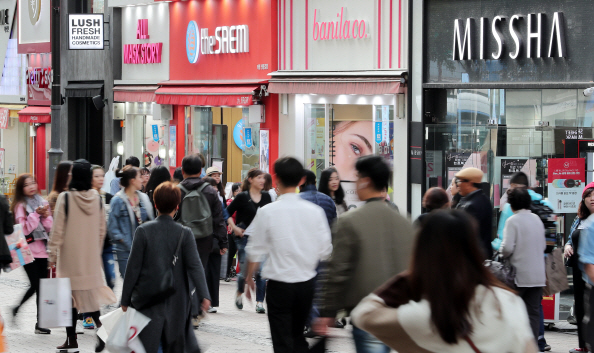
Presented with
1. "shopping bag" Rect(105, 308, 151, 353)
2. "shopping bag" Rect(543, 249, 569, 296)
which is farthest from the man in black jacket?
"shopping bag" Rect(105, 308, 151, 353)

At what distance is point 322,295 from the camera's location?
5.03 m

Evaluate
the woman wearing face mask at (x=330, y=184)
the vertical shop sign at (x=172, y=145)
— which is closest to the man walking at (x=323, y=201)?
the woman wearing face mask at (x=330, y=184)

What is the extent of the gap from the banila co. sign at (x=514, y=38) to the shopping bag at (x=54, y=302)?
8.21 m

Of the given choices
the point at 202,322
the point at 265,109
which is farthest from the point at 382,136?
the point at 202,322

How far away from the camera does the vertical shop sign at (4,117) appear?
96.4 ft

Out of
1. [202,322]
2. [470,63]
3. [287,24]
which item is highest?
[287,24]

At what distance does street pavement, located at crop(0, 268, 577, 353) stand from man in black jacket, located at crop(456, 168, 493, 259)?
1713 millimetres

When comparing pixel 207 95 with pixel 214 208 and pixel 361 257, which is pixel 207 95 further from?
pixel 361 257

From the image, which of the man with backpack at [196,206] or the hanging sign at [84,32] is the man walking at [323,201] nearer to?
the man with backpack at [196,206]

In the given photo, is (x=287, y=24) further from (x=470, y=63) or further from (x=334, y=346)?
(x=334, y=346)

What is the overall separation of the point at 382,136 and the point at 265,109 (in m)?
3.36

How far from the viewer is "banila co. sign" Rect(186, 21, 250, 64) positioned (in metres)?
18.6

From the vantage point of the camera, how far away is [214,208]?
9734 mm

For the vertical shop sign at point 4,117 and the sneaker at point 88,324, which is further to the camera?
the vertical shop sign at point 4,117
